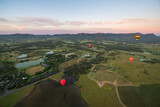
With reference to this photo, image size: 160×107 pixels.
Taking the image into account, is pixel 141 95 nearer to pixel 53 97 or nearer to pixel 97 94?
pixel 97 94

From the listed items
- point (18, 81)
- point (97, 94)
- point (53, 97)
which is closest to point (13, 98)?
point (18, 81)

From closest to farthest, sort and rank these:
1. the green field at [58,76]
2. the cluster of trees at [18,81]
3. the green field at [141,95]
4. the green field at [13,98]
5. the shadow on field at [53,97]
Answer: the green field at [13,98] → the shadow on field at [53,97] → the green field at [141,95] → the cluster of trees at [18,81] → the green field at [58,76]

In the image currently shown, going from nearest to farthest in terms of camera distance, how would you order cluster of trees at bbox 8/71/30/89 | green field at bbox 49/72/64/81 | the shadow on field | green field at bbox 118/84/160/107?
the shadow on field
green field at bbox 118/84/160/107
cluster of trees at bbox 8/71/30/89
green field at bbox 49/72/64/81

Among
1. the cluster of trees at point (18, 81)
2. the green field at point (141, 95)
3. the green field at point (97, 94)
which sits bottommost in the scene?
the green field at point (141, 95)

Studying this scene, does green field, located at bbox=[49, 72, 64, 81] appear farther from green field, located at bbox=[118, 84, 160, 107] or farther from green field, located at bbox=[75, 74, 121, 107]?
green field, located at bbox=[118, 84, 160, 107]

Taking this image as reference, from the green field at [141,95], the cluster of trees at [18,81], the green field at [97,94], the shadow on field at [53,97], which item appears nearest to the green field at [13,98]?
the shadow on field at [53,97]

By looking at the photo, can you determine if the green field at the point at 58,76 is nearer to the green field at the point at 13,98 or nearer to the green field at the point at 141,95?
the green field at the point at 13,98

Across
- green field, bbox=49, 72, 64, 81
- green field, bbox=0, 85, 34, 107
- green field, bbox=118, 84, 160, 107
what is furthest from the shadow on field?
green field, bbox=118, 84, 160, 107
